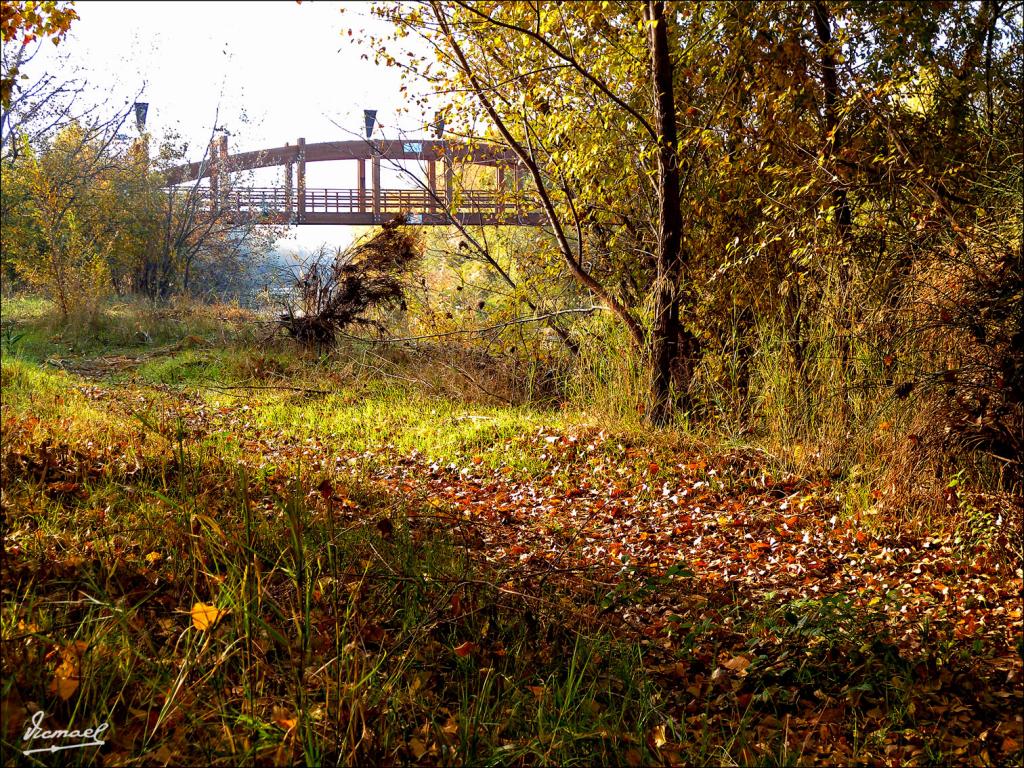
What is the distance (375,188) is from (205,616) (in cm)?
1821

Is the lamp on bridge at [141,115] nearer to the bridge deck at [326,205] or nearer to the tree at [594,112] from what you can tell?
the bridge deck at [326,205]

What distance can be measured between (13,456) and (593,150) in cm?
480

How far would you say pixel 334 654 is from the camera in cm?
279

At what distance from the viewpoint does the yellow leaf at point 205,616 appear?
2582mm

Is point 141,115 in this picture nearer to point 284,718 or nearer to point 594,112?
point 594,112

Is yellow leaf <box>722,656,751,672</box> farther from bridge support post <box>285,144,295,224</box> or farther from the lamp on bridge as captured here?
bridge support post <box>285,144,295,224</box>

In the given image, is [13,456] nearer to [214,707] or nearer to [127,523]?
[127,523]

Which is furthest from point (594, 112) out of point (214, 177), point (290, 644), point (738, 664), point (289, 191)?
point (289, 191)

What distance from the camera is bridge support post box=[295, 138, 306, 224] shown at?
68.9 ft

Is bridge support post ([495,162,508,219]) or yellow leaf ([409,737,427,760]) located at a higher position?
bridge support post ([495,162,508,219])
